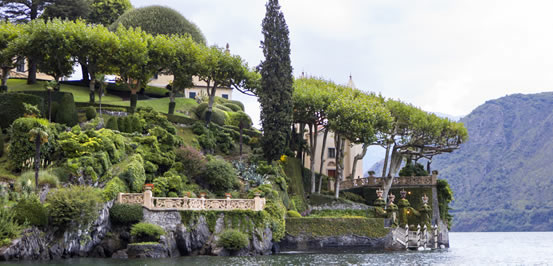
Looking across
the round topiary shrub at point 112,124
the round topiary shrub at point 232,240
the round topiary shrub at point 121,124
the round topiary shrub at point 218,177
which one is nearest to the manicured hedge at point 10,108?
the round topiary shrub at point 112,124

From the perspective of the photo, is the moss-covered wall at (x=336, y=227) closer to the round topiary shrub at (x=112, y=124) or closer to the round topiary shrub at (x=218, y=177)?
the round topiary shrub at (x=218, y=177)

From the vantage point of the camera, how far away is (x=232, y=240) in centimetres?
4516

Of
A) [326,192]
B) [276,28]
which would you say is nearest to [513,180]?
[326,192]

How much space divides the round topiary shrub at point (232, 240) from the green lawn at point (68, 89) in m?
28.5

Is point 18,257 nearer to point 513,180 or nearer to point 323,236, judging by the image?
point 323,236

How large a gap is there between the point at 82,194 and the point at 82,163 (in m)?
5.30

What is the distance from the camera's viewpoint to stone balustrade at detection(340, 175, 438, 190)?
2761 inches

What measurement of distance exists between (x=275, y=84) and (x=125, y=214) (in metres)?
21.5

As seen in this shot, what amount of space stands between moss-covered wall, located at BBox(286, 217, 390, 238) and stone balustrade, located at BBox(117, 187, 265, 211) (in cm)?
469

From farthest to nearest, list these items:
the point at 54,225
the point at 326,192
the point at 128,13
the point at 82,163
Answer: the point at 128,13 < the point at 326,192 < the point at 82,163 < the point at 54,225

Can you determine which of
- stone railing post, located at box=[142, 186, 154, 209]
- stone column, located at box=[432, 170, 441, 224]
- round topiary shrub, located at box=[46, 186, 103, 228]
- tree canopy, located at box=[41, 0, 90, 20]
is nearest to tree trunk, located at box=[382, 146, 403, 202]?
stone column, located at box=[432, 170, 441, 224]

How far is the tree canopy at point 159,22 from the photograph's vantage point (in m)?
75.2

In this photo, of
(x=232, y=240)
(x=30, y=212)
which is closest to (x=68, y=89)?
(x=232, y=240)

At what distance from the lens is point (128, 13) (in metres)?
77.6
